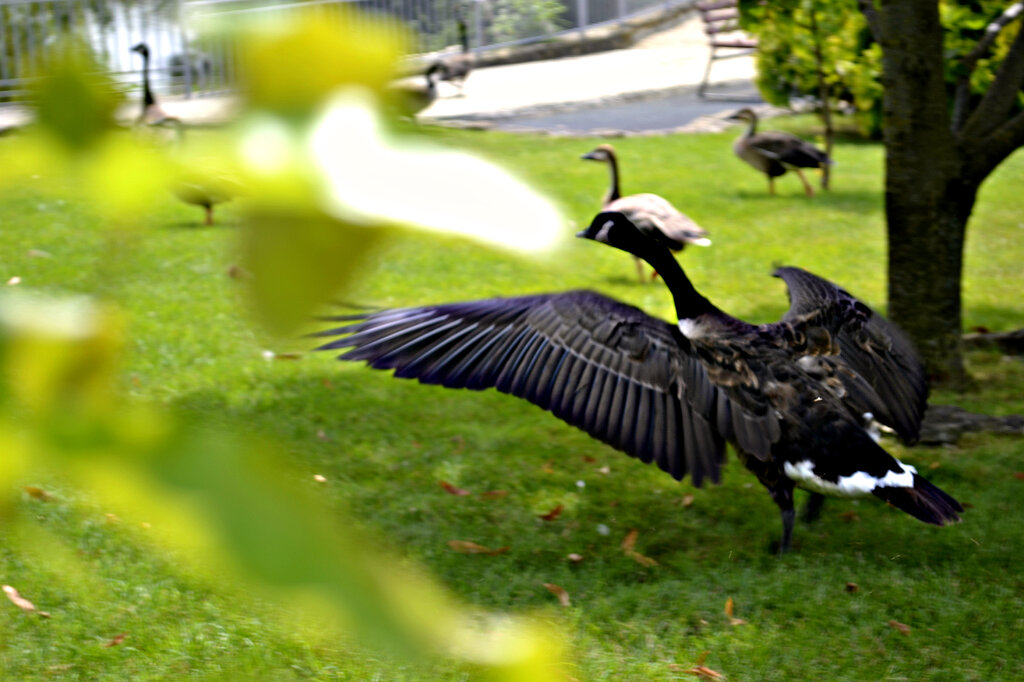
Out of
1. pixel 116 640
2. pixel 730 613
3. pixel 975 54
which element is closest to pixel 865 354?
pixel 730 613

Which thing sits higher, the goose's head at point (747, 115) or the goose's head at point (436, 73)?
the goose's head at point (436, 73)

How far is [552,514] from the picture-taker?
13.9 ft

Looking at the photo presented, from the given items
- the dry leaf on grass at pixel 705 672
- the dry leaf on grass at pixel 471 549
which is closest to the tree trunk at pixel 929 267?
the dry leaf on grass at pixel 471 549

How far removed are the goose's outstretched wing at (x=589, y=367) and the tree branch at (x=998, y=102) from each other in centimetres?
213

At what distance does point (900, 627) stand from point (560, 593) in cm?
109

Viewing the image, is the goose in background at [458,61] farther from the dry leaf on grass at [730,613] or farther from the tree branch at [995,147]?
the tree branch at [995,147]

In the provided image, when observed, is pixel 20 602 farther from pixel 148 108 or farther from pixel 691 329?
pixel 148 108

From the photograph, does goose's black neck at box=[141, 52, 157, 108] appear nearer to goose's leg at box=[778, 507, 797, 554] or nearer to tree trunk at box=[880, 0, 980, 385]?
goose's leg at box=[778, 507, 797, 554]

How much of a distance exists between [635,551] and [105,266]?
3.74 meters

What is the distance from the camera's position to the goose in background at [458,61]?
1.67 feet

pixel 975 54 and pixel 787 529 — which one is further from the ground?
pixel 975 54

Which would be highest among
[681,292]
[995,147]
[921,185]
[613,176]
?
[995,147]

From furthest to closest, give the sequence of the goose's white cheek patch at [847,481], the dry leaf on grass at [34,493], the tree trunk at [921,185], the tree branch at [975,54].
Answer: the tree branch at [975,54], the tree trunk at [921,185], the goose's white cheek patch at [847,481], the dry leaf on grass at [34,493]

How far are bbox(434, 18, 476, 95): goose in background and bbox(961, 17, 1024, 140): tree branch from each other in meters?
4.84
